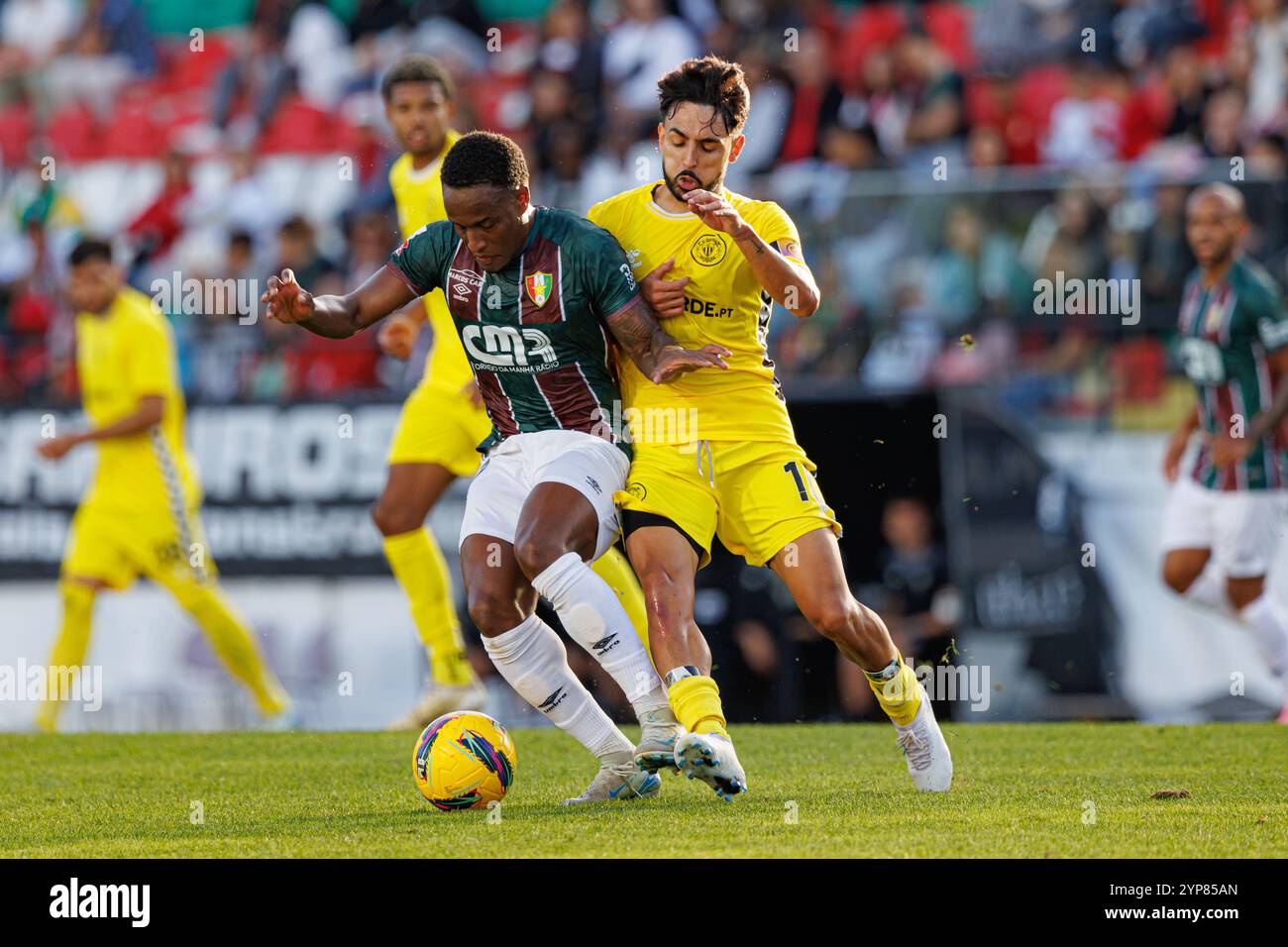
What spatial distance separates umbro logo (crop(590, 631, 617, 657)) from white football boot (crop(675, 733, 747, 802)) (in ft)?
1.91

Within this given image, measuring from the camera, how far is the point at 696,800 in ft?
20.6

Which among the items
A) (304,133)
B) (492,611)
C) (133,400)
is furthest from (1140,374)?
(304,133)

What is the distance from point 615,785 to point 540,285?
68.7 inches

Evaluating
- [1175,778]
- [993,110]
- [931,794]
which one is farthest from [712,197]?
[993,110]

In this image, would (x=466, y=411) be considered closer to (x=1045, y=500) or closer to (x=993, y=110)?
(x=1045, y=500)

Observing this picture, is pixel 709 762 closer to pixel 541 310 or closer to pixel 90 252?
pixel 541 310

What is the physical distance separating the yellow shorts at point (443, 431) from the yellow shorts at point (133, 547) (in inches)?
103

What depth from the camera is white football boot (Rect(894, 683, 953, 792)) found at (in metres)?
6.38

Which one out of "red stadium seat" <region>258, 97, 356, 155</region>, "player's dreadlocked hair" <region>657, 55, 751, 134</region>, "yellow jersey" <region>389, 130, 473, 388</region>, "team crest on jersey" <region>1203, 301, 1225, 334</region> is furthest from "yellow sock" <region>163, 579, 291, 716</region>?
"red stadium seat" <region>258, 97, 356, 155</region>

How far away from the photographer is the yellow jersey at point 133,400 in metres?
10.8

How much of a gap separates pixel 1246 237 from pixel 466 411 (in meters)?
5.08
